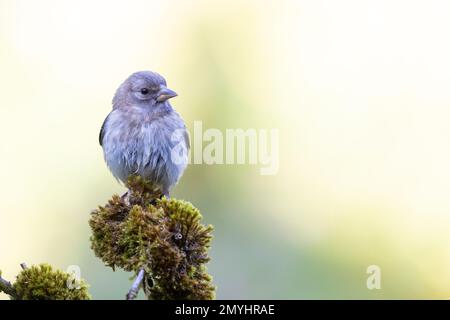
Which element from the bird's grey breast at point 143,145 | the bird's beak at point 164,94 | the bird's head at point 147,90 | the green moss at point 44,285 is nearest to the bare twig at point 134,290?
the green moss at point 44,285

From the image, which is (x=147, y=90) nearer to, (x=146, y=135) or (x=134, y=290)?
(x=146, y=135)

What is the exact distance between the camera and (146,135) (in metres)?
6.63

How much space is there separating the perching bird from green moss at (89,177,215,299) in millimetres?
2182

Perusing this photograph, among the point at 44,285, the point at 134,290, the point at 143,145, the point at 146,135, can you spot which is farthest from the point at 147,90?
the point at 134,290

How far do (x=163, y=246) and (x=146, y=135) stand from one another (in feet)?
9.53

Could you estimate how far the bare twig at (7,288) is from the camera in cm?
336

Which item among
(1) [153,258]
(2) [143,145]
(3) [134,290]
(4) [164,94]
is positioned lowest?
(3) [134,290]

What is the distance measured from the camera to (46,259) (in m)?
9.05

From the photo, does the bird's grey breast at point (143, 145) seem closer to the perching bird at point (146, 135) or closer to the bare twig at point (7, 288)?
the perching bird at point (146, 135)

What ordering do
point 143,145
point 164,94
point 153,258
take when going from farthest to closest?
point 164,94, point 143,145, point 153,258

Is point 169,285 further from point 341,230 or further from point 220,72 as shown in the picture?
point 220,72
